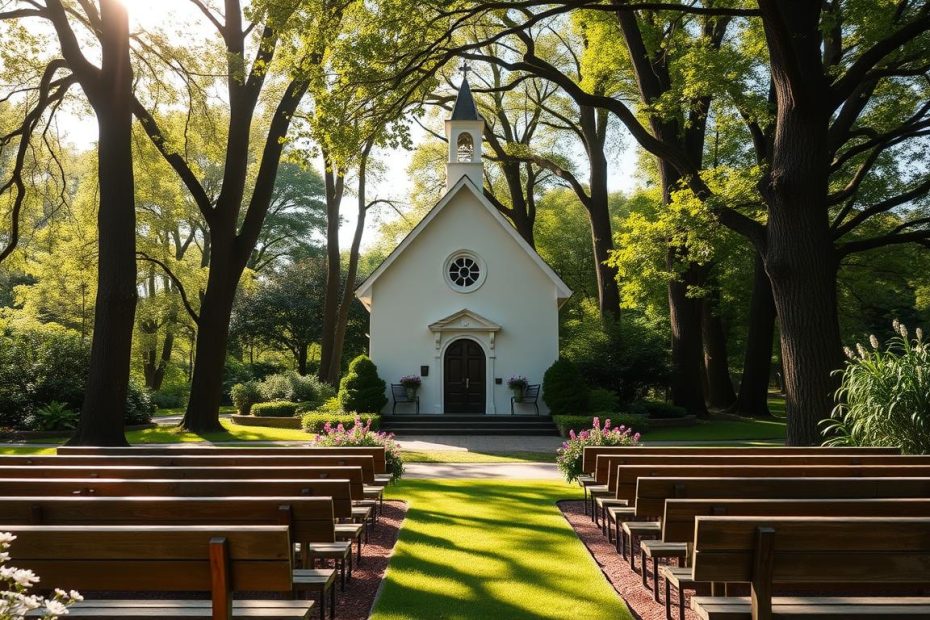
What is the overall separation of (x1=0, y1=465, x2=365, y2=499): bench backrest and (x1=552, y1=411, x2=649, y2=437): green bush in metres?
14.7

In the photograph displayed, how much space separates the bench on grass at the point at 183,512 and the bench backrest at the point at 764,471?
9.29 feet

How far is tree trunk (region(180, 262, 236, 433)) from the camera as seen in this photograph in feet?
66.7

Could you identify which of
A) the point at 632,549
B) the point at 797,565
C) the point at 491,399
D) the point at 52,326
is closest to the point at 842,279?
the point at 491,399

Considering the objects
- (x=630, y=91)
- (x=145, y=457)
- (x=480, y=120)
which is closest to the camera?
(x=145, y=457)

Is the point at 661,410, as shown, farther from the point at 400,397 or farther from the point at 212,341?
the point at 212,341

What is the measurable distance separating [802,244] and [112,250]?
13026 millimetres

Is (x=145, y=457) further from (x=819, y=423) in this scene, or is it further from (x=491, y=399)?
(x=491, y=399)

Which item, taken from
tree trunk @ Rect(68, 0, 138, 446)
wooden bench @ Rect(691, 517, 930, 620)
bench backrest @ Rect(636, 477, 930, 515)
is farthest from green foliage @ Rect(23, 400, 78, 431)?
wooden bench @ Rect(691, 517, 930, 620)

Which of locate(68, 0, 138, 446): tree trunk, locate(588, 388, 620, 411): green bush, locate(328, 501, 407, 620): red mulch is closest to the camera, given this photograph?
locate(328, 501, 407, 620): red mulch

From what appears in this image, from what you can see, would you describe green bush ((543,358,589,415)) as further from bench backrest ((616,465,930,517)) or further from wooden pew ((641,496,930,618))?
wooden pew ((641,496,930,618))

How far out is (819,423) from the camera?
1073 cm

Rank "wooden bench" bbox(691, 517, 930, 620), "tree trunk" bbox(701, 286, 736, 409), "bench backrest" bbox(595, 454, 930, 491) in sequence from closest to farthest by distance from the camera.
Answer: "wooden bench" bbox(691, 517, 930, 620) → "bench backrest" bbox(595, 454, 930, 491) → "tree trunk" bbox(701, 286, 736, 409)

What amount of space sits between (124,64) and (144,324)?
23224mm

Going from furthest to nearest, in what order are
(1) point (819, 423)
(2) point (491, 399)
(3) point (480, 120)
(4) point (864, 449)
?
(3) point (480, 120) < (2) point (491, 399) < (1) point (819, 423) < (4) point (864, 449)
